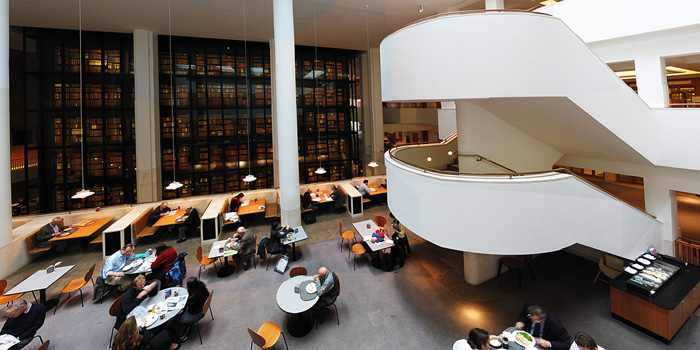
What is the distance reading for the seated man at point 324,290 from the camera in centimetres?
524

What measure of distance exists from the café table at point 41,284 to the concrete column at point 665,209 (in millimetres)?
13494

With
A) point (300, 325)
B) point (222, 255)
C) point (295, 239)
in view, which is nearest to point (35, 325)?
point (222, 255)

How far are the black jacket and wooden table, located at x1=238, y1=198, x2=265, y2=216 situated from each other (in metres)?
5.22

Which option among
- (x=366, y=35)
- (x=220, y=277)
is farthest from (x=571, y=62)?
(x=366, y=35)

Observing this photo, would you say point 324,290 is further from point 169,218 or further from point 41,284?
point 169,218

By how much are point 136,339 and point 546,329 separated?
601 centimetres

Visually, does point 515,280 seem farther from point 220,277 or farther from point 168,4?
point 168,4

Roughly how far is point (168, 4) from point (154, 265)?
887 cm

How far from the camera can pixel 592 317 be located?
559 cm

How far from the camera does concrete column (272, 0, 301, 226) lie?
8688 millimetres

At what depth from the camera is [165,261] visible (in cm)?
605

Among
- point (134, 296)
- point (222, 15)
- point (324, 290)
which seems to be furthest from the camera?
point (222, 15)

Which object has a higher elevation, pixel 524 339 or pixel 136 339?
pixel 136 339

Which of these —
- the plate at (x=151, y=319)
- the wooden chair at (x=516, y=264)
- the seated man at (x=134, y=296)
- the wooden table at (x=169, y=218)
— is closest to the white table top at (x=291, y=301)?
the plate at (x=151, y=319)
